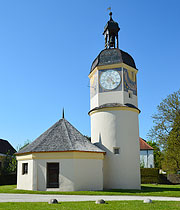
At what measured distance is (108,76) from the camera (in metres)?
25.2

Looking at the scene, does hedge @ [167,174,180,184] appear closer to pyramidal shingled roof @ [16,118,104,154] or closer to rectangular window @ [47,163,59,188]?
pyramidal shingled roof @ [16,118,104,154]

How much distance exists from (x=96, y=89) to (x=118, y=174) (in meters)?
8.40

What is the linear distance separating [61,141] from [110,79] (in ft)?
25.9

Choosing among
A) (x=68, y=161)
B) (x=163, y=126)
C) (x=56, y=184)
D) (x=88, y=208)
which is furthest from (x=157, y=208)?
(x=163, y=126)

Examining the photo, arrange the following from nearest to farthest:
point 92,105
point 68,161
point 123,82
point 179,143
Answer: point 68,161, point 179,143, point 123,82, point 92,105

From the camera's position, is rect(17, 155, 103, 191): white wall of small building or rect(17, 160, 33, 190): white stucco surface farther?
rect(17, 160, 33, 190): white stucco surface

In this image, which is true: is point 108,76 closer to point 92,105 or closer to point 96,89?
point 96,89

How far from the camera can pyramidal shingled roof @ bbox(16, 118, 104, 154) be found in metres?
20.8

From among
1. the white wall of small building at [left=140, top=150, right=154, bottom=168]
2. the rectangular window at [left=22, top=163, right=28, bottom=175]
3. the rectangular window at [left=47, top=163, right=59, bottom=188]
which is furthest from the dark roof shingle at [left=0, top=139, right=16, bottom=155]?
the white wall of small building at [left=140, top=150, right=154, bottom=168]

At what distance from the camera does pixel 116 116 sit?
2406 centimetres

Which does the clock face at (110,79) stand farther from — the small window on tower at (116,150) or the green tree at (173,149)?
the green tree at (173,149)

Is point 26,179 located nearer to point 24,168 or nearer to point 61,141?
point 24,168

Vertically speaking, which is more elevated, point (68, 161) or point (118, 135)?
point (118, 135)

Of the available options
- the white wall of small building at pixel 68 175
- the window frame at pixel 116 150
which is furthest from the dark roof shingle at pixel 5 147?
the window frame at pixel 116 150
